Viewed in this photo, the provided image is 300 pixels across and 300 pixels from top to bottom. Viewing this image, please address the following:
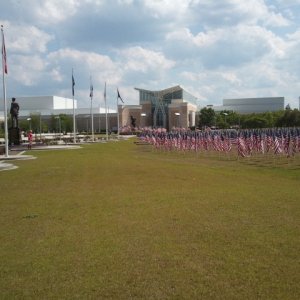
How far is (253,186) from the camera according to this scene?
44.8ft

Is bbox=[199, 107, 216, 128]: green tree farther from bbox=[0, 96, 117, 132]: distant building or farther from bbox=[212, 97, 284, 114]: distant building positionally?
bbox=[212, 97, 284, 114]: distant building

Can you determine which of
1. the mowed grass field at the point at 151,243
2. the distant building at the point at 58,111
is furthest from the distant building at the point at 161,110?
the mowed grass field at the point at 151,243

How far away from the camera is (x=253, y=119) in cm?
10538

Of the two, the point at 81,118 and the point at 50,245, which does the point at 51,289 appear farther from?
the point at 81,118

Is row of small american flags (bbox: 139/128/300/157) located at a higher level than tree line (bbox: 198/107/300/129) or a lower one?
lower

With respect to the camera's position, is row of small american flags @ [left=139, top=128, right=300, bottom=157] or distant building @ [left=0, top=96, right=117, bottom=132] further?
distant building @ [left=0, top=96, right=117, bottom=132]

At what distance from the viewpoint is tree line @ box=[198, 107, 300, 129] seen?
270 ft

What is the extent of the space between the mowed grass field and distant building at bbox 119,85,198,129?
126108 millimetres

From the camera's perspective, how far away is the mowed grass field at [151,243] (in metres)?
5.29

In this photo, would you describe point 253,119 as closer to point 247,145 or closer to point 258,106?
point 258,106

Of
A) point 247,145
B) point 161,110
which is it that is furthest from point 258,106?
point 247,145

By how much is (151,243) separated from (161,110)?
140m

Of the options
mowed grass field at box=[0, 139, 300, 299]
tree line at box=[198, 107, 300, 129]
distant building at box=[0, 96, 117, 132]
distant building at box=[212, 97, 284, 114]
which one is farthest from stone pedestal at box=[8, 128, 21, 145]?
distant building at box=[212, 97, 284, 114]

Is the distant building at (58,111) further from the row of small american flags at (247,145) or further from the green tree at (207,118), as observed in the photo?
the row of small american flags at (247,145)
